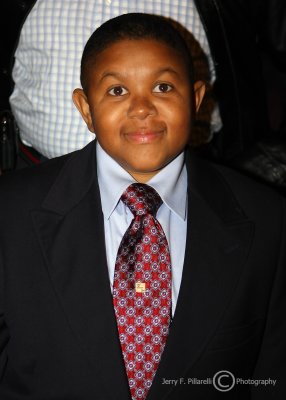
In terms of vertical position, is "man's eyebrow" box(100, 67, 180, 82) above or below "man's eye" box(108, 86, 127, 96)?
above

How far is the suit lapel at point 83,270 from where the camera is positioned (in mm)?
1398

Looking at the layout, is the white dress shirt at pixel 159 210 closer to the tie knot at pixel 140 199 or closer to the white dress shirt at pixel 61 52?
the tie knot at pixel 140 199

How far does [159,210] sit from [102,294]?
22 cm

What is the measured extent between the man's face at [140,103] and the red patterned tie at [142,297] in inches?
4.8

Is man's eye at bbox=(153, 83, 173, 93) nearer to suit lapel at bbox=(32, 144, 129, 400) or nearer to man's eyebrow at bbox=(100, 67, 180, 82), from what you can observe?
man's eyebrow at bbox=(100, 67, 180, 82)

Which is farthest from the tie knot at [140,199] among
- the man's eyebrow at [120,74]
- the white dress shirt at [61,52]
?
the white dress shirt at [61,52]

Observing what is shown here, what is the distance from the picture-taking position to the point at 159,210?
152 cm

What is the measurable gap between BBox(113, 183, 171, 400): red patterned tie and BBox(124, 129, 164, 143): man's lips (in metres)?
0.14

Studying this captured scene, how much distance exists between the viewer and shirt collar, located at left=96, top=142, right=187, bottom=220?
1471 millimetres

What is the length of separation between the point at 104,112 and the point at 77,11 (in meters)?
0.47

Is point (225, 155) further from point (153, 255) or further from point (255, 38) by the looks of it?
point (153, 255)
